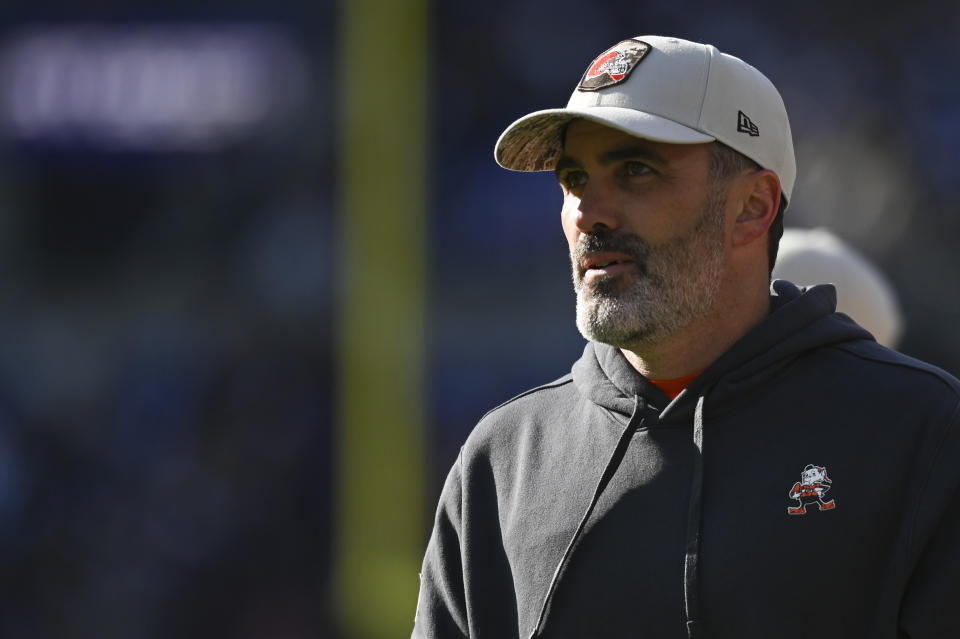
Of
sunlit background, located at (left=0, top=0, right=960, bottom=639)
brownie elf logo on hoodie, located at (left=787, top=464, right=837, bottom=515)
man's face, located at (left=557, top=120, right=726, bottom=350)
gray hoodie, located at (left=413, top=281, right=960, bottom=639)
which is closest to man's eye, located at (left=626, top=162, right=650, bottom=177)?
man's face, located at (left=557, top=120, right=726, bottom=350)

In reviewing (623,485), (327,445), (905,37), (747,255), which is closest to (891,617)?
(623,485)

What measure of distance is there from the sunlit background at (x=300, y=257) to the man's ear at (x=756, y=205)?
14.1ft

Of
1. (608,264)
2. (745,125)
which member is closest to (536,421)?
(608,264)

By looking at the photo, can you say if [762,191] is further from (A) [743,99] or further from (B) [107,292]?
(B) [107,292]

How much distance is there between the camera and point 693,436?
1.64 m

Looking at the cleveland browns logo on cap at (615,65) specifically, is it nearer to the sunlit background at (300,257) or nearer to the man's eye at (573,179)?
the man's eye at (573,179)

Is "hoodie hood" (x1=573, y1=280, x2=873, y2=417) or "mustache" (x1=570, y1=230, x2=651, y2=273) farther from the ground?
"mustache" (x1=570, y1=230, x2=651, y2=273)

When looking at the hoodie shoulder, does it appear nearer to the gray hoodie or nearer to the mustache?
the gray hoodie

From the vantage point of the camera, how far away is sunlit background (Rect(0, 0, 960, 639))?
20.0 ft

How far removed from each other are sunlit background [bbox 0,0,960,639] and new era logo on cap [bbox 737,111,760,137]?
4356 mm

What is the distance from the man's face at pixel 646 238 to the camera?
171 centimetres

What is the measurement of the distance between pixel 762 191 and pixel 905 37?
515cm

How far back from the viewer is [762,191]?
69.9 inches

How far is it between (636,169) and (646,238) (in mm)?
85
